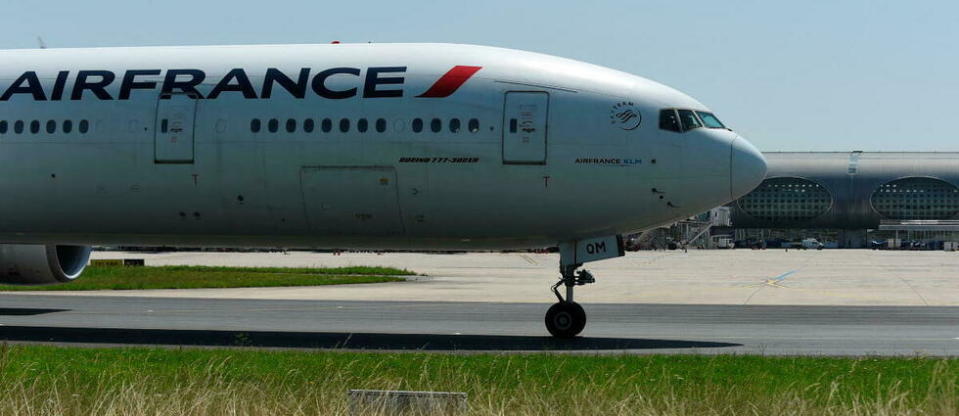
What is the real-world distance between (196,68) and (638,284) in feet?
80.9

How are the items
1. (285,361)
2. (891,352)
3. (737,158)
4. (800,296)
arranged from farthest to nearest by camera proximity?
(800,296), (737,158), (891,352), (285,361)

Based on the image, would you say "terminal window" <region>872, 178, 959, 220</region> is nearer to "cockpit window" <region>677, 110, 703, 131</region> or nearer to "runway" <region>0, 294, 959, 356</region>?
"runway" <region>0, 294, 959, 356</region>

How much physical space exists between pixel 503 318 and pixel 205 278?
21.3m

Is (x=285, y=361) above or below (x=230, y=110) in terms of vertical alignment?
below

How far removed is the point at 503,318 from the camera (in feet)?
82.4

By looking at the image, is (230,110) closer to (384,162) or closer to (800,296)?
(384,162)

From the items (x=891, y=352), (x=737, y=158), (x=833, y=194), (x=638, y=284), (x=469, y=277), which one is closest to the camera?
(x=891, y=352)

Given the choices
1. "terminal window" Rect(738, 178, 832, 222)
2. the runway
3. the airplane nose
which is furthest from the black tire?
"terminal window" Rect(738, 178, 832, 222)

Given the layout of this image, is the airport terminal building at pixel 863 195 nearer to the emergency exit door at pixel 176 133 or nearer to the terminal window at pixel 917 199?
the terminal window at pixel 917 199

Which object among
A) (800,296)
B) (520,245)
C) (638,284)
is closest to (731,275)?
(638,284)

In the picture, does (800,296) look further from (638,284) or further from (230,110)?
(230,110)

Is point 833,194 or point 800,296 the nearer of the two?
point 800,296

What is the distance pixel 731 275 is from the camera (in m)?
52.3

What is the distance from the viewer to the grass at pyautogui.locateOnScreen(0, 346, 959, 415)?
10.4 m
